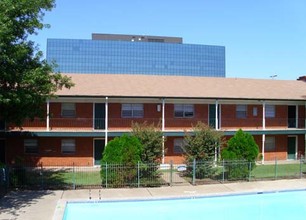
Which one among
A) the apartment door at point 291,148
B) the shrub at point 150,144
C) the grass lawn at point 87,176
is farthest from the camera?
the apartment door at point 291,148

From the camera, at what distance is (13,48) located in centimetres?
1688

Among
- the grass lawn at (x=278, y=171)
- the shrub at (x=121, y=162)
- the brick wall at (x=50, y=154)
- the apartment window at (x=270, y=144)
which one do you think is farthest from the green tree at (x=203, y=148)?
the apartment window at (x=270, y=144)

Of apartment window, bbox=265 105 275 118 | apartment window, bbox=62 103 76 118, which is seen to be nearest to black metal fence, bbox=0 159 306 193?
apartment window, bbox=62 103 76 118

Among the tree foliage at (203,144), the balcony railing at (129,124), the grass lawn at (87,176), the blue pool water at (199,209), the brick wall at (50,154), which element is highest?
the balcony railing at (129,124)

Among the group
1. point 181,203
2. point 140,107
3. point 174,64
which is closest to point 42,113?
point 181,203

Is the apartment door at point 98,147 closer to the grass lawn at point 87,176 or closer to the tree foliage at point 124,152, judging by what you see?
the grass lawn at point 87,176

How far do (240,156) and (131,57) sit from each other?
12177cm

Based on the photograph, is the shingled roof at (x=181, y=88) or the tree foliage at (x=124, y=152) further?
the shingled roof at (x=181, y=88)

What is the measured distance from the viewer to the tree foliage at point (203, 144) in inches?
982

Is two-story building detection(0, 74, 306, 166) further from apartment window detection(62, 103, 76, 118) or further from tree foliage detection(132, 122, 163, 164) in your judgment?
tree foliage detection(132, 122, 163, 164)

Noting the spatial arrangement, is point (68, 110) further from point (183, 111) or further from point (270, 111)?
point (270, 111)

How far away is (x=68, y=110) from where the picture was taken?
105 feet

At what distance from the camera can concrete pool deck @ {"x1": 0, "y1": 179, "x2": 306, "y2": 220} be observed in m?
16.6

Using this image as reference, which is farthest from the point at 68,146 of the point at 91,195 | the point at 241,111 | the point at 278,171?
the point at 278,171
